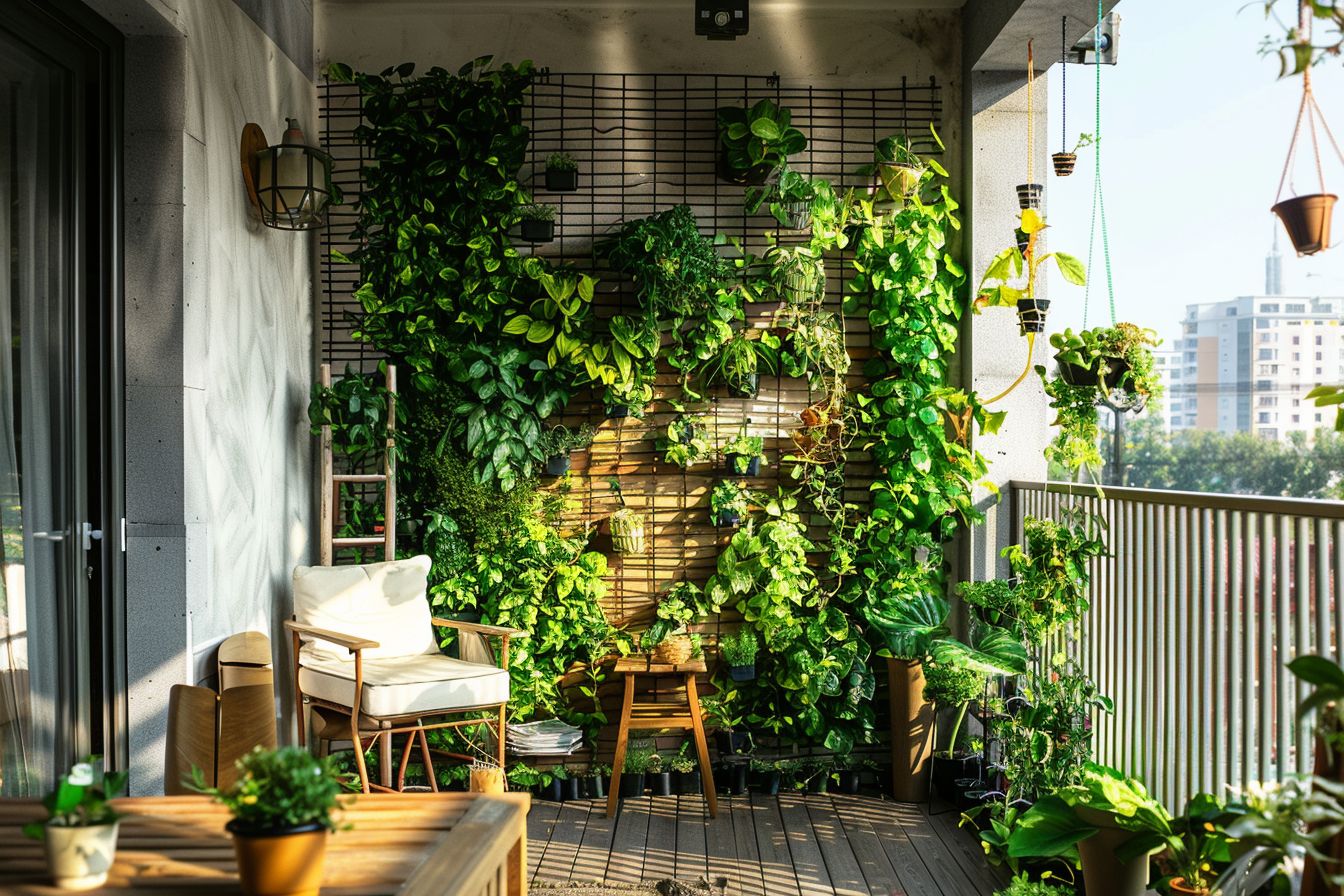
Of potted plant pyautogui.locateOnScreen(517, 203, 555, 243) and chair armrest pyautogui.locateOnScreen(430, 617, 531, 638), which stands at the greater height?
potted plant pyautogui.locateOnScreen(517, 203, 555, 243)

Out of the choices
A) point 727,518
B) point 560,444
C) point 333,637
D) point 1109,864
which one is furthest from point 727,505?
point 1109,864

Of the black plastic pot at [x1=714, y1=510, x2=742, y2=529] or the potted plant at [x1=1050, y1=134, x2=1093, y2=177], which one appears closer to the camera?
the potted plant at [x1=1050, y1=134, x2=1093, y2=177]

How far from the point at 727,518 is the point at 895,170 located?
1676 millimetres

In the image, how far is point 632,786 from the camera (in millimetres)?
4715

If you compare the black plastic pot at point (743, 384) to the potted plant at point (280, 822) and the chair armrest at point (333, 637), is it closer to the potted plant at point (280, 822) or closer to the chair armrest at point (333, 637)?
the chair armrest at point (333, 637)

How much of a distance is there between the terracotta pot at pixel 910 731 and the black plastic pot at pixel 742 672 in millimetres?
607

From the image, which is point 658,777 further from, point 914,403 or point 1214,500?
point 1214,500

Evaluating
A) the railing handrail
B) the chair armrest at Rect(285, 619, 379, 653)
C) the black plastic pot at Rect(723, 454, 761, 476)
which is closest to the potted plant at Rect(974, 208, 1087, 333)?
the railing handrail

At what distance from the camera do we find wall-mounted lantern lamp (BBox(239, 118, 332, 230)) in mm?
4082

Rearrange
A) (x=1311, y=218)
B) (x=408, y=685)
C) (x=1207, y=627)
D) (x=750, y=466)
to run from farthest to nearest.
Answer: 1. (x=750, y=466)
2. (x=408, y=685)
3. (x=1207, y=627)
4. (x=1311, y=218)

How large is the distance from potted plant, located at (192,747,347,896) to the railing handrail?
89.7 inches

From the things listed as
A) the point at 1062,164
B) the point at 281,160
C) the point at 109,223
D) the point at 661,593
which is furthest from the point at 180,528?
the point at 1062,164

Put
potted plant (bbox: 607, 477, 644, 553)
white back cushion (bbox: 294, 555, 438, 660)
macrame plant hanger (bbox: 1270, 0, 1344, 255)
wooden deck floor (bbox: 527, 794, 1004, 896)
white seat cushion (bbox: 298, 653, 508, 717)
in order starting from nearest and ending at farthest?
1. macrame plant hanger (bbox: 1270, 0, 1344, 255)
2. wooden deck floor (bbox: 527, 794, 1004, 896)
3. white seat cushion (bbox: 298, 653, 508, 717)
4. white back cushion (bbox: 294, 555, 438, 660)
5. potted plant (bbox: 607, 477, 644, 553)

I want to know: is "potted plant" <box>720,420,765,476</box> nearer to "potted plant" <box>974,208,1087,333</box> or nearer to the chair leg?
"potted plant" <box>974,208,1087,333</box>
